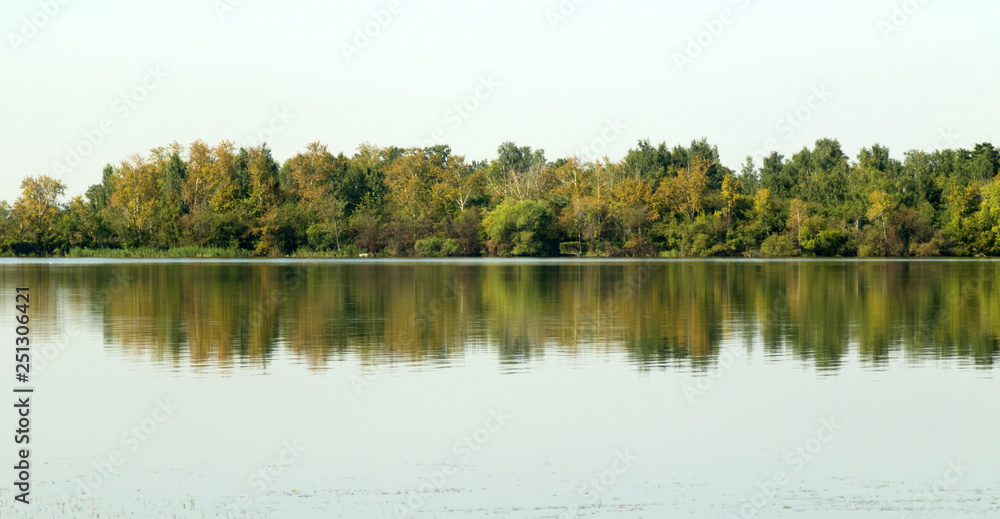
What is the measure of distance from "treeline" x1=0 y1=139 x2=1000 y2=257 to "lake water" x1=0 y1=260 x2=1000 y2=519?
77.6 m

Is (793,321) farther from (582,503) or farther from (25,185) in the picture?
(25,185)

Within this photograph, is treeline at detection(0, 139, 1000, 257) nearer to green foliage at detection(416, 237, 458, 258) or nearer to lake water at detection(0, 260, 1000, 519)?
green foliage at detection(416, 237, 458, 258)

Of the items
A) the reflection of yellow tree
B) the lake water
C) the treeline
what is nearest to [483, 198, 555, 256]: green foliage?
the treeline

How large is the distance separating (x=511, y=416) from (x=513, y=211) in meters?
93.1

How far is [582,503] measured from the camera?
9625mm

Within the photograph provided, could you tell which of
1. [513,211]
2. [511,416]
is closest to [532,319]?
[511,416]

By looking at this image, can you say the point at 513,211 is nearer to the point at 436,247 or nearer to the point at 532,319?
the point at 436,247

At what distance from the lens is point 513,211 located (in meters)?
106

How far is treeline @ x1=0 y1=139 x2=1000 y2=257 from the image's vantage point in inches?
4001

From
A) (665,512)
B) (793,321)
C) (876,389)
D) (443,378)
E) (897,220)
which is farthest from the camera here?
(897,220)

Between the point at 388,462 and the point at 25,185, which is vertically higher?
the point at 25,185

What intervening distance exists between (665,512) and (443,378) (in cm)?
770

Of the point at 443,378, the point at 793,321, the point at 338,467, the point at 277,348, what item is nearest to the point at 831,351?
the point at 793,321

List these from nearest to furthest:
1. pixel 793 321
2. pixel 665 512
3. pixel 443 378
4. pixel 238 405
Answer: pixel 665 512, pixel 238 405, pixel 443 378, pixel 793 321
